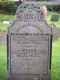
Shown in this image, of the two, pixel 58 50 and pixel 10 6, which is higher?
pixel 10 6

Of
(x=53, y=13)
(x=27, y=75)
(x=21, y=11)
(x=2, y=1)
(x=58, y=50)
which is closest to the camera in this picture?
(x=21, y=11)

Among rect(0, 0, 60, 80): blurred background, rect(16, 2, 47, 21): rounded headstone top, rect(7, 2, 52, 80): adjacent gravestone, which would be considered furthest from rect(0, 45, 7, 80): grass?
rect(16, 2, 47, 21): rounded headstone top

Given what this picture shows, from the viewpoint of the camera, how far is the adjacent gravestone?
18.8ft

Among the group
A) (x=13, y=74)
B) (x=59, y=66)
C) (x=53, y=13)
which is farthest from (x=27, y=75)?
(x=53, y=13)

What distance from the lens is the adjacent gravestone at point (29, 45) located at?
574cm

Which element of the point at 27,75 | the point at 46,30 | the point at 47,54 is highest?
the point at 46,30

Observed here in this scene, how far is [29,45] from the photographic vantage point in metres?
5.89

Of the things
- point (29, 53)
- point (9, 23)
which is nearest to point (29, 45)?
point (29, 53)

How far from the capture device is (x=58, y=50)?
6.68 metres

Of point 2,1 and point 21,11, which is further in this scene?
point 2,1

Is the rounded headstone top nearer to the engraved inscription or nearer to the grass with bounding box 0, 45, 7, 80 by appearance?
the engraved inscription

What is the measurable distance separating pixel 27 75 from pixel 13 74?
0.28 metres

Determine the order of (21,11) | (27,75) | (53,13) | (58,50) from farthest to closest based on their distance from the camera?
(53,13), (58,50), (27,75), (21,11)

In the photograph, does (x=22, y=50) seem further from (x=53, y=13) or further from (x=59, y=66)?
(x=53, y=13)
